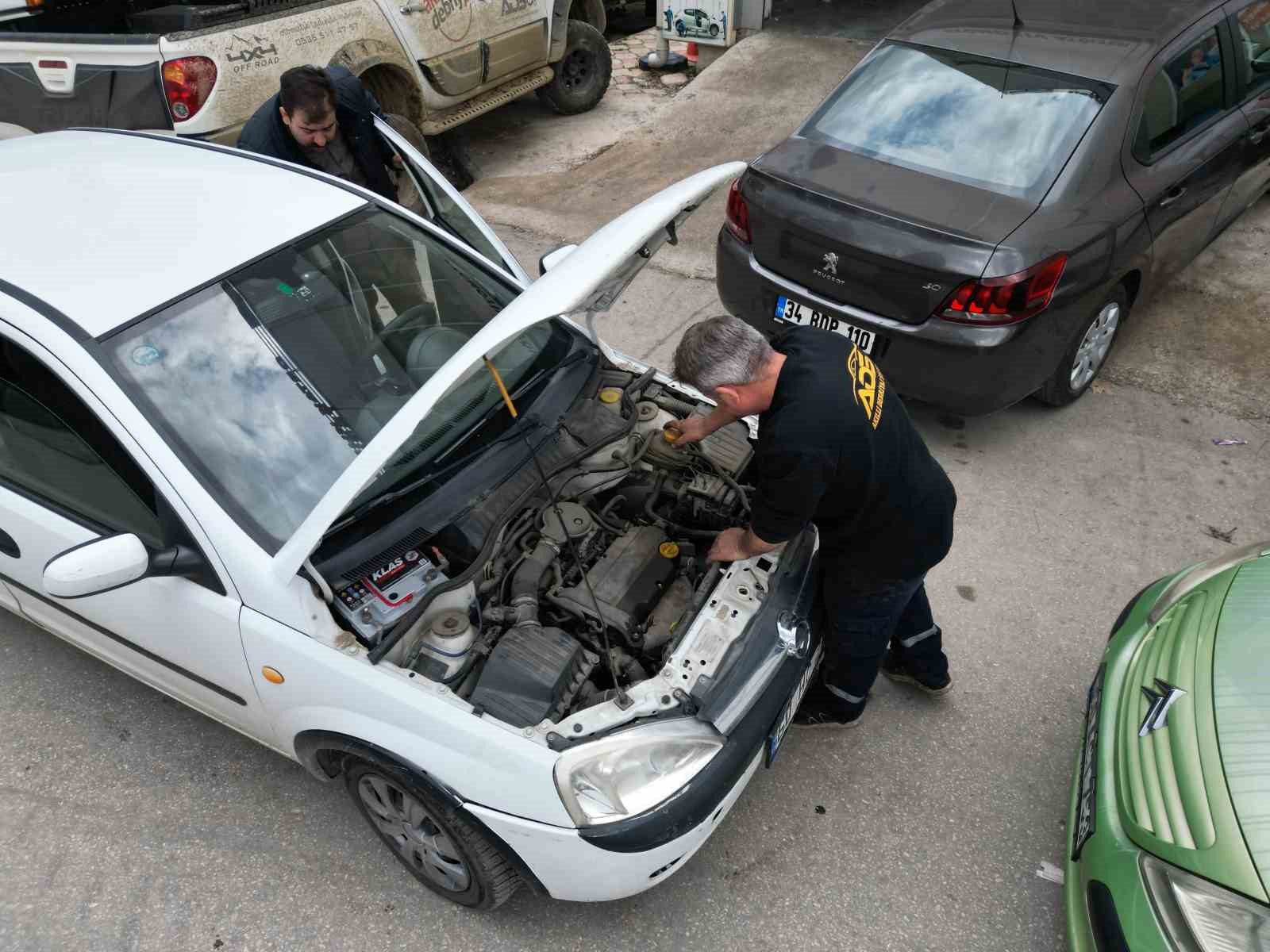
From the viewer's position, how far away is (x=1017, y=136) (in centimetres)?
369

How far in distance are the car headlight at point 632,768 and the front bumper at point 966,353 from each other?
83.0 inches

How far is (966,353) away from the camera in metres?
3.51

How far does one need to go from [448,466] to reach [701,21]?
7519 millimetres

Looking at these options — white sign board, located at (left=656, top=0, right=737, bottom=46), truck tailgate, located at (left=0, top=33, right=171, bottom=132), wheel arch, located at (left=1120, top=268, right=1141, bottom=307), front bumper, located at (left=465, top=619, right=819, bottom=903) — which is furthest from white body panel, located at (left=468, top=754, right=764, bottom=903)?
white sign board, located at (left=656, top=0, right=737, bottom=46)

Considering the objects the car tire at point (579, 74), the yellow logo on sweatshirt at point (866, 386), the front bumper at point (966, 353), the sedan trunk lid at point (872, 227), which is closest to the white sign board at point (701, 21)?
the car tire at point (579, 74)

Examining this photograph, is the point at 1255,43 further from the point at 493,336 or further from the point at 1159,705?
the point at 493,336

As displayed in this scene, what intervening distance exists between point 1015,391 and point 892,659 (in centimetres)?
140

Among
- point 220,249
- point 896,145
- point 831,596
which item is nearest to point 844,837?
point 831,596

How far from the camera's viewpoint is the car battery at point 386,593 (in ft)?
7.33

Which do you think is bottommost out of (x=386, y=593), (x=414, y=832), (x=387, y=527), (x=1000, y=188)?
(x=414, y=832)

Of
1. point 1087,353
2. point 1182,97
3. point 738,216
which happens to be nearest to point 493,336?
point 738,216

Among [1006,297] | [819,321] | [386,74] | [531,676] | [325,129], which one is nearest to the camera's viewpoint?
[531,676]

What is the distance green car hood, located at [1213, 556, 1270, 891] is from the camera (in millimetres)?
1866

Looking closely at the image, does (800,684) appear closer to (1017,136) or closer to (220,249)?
(220,249)
